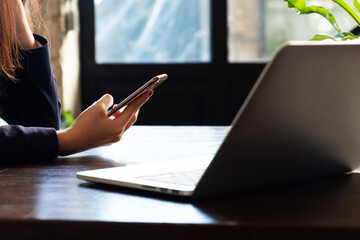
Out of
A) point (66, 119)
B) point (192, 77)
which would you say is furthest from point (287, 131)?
point (192, 77)

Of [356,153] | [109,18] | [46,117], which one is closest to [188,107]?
[109,18]

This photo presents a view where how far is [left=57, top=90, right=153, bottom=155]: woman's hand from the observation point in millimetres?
1063

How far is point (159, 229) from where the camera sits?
0.53 m

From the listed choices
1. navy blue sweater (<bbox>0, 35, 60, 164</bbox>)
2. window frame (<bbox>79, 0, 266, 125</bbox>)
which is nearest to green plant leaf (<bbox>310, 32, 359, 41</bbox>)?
navy blue sweater (<bbox>0, 35, 60, 164</bbox>)

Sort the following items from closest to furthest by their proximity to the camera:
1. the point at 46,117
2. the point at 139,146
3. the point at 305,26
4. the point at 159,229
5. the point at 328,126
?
the point at 159,229 → the point at 328,126 → the point at 139,146 → the point at 46,117 → the point at 305,26

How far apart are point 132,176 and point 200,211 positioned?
19cm

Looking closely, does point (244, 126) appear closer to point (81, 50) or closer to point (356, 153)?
point (356, 153)

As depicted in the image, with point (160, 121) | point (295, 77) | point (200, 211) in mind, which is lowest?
point (160, 121)

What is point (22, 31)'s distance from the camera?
4.60 ft

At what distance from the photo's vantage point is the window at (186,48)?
4.26 m

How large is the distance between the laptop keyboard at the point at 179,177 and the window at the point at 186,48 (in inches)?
138

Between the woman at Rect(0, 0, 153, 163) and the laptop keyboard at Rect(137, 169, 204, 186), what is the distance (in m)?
0.32

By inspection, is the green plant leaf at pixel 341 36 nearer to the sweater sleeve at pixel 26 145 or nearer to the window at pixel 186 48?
the sweater sleeve at pixel 26 145

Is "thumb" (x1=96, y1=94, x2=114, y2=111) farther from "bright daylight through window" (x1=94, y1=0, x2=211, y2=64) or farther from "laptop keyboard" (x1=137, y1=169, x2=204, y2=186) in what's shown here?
"bright daylight through window" (x1=94, y1=0, x2=211, y2=64)
